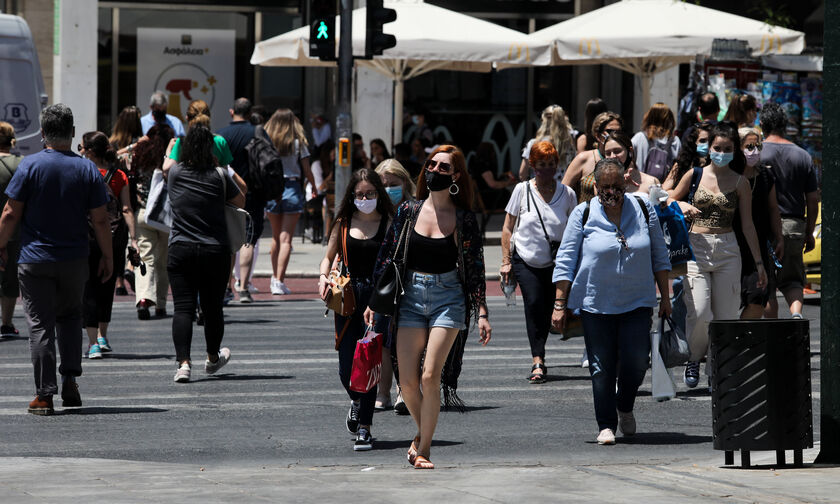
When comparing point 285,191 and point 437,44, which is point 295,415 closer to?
point 285,191

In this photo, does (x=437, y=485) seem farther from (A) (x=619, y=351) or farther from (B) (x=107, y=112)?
(B) (x=107, y=112)

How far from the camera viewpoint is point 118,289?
1720 cm

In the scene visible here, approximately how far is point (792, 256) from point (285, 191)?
20.1 feet

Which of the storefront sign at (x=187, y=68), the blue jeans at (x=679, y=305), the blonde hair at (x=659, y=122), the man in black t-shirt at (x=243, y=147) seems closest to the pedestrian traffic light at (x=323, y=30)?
the man in black t-shirt at (x=243, y=147)

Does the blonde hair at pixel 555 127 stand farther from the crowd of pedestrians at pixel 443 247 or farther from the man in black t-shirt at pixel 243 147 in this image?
the man in black t-shirt at pixel 243 147

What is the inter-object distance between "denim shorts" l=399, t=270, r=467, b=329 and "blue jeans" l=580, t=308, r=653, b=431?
3.61 ft

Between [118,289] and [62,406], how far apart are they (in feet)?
24.3

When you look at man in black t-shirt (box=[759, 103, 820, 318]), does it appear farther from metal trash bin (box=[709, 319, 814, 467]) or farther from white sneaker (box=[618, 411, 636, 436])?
metal trash bin (box=[709, 319, 814, 467])

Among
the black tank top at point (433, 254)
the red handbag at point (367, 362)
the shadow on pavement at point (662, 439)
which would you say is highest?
the black tank top at point (433, 254)

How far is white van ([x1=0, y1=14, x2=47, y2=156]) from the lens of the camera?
51.3ft

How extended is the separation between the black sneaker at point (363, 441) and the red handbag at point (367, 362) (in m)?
0.36

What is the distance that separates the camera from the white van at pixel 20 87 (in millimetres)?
15641

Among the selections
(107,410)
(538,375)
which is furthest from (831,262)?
(107,410)

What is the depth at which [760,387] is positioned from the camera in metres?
7.79
